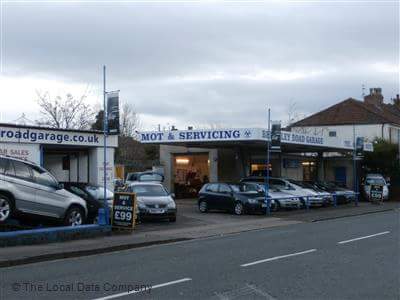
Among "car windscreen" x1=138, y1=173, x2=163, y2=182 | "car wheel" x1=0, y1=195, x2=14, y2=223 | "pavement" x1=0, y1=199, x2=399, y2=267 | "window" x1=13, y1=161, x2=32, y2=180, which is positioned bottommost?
"pavement" x1=0, y1=199, x2=399, y2=267

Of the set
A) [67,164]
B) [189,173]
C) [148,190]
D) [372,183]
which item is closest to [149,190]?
[148,190]

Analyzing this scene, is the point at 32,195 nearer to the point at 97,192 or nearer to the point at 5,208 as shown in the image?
the point at 5,208

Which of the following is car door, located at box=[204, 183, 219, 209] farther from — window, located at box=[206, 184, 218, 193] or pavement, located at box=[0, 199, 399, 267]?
pavement, located at box=[0, 199, 399, 267]

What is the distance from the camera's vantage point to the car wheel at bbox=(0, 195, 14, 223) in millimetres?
15586

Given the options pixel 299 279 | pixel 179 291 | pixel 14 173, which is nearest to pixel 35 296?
pixel 179 291

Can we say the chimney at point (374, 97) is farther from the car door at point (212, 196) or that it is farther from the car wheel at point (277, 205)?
the car door at point (212, 196)

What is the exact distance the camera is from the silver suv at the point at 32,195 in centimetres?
1575

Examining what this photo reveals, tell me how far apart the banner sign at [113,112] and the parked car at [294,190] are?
1425cm

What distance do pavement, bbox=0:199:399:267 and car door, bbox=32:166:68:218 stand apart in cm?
145

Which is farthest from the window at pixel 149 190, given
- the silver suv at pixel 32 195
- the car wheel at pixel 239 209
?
the silver suv at pixel 32 195

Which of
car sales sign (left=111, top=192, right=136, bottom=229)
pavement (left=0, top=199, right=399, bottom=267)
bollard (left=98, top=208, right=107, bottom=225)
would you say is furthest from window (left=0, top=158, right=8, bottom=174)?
car sales sign (left=111, top=192, right=136, bottom=229)

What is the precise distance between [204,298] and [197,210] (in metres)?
20.1

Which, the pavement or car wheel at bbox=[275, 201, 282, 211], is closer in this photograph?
the pavement

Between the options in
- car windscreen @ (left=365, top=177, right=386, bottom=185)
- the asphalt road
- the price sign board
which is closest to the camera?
the asphalt road
